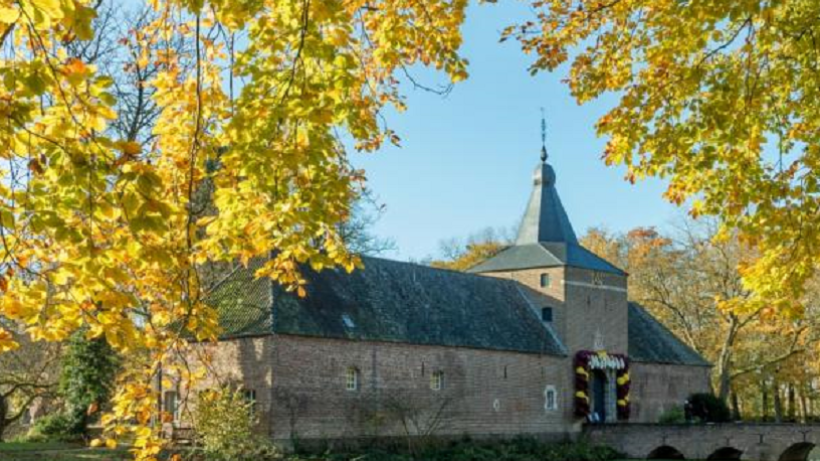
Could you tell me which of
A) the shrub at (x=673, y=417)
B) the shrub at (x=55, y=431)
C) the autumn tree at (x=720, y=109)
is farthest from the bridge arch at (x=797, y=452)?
the autumn tree at (x=720, y=109)

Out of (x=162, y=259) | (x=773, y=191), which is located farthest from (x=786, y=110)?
(x=162, y=259)

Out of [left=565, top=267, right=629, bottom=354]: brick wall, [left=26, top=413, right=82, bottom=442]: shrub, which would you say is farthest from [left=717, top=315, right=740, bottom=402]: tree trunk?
[left=26, top=413, right=82, bottom=442]: shrub

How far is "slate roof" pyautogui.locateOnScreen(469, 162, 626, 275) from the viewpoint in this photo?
114 ft

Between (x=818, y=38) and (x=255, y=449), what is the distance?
14851 millimetres

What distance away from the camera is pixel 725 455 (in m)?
33.5

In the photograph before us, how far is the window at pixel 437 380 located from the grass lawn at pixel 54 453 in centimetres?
974

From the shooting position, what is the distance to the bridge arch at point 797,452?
31391 millimetres

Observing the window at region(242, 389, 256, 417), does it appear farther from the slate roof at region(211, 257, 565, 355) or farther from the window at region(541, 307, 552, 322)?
the window at region(541, 307, 552, 322)

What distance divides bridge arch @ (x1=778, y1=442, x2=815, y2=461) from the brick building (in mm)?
5587

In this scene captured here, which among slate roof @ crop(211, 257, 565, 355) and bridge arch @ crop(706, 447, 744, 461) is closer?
slate roof @ crop(211, 257, 565, 355)

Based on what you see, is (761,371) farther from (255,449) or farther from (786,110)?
(786,110)

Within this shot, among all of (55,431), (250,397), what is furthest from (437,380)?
(55,431)

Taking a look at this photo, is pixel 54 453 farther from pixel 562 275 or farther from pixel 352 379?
pixel 562 275

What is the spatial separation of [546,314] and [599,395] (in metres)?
3.85
